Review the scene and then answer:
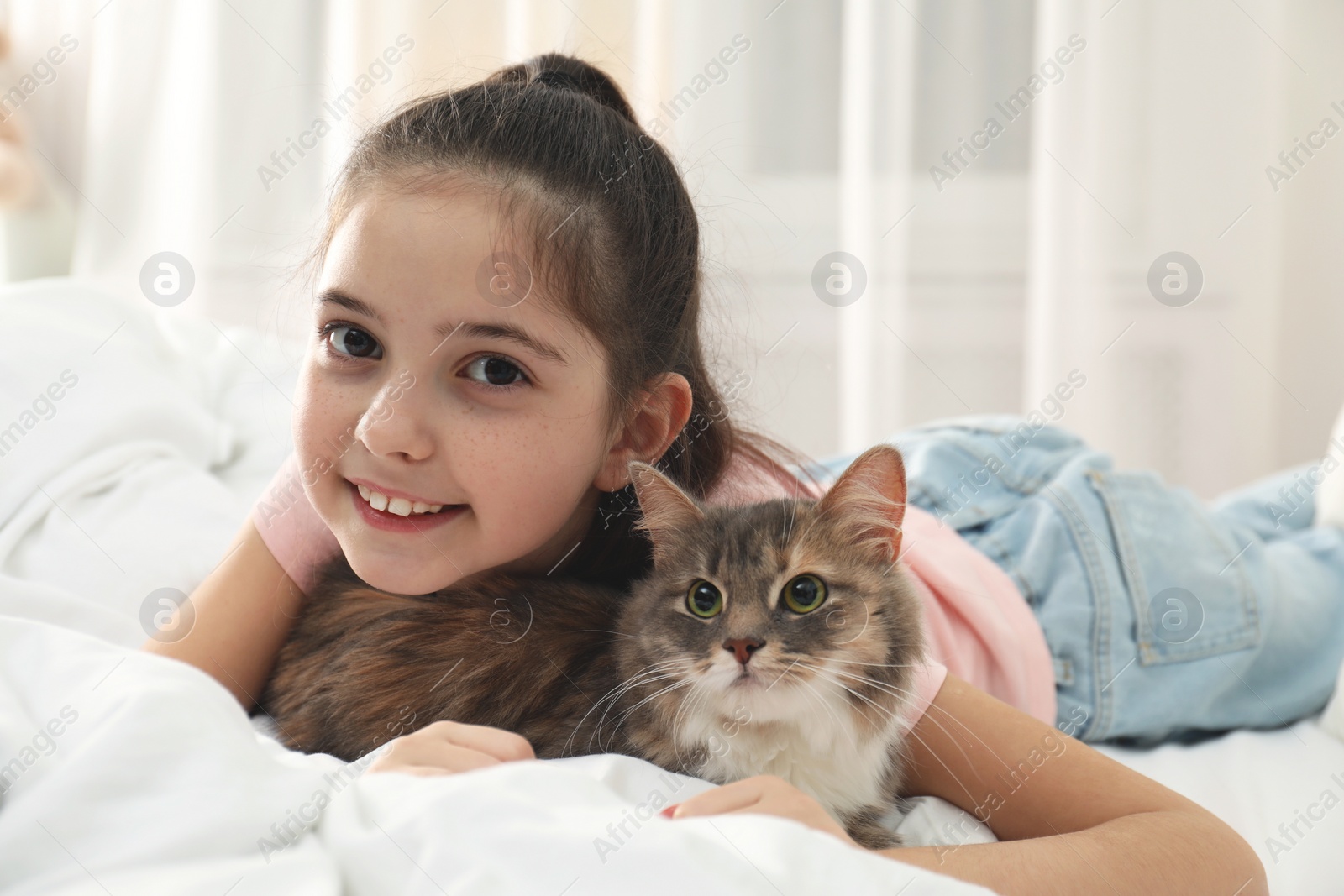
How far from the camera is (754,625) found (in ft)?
3.17

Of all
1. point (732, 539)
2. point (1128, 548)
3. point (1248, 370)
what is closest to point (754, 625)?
point (732, 539)

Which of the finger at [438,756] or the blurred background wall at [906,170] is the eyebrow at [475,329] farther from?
the blurred background wall at [906,170]

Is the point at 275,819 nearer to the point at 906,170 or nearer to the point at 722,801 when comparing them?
the point at 722,801

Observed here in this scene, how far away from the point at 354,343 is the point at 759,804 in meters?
0.64

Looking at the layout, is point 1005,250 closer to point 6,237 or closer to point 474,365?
point 474,365

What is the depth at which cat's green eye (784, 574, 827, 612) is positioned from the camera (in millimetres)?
1005

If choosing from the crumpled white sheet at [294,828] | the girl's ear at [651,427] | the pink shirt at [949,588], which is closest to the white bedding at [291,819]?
the crumpled white sheet at [294,828]

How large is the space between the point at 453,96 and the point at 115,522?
773mm

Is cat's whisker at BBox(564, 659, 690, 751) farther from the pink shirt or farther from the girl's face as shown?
the pink shirt

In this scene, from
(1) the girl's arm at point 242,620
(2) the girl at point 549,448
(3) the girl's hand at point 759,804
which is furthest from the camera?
(1) the girl's arm at point 242,620

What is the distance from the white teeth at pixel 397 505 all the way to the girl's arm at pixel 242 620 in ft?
0.86

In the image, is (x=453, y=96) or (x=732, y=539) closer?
(x=732, y=539)

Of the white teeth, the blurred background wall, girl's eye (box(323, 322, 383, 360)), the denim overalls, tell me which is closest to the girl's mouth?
the white teeth

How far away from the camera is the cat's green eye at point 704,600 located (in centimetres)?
102
